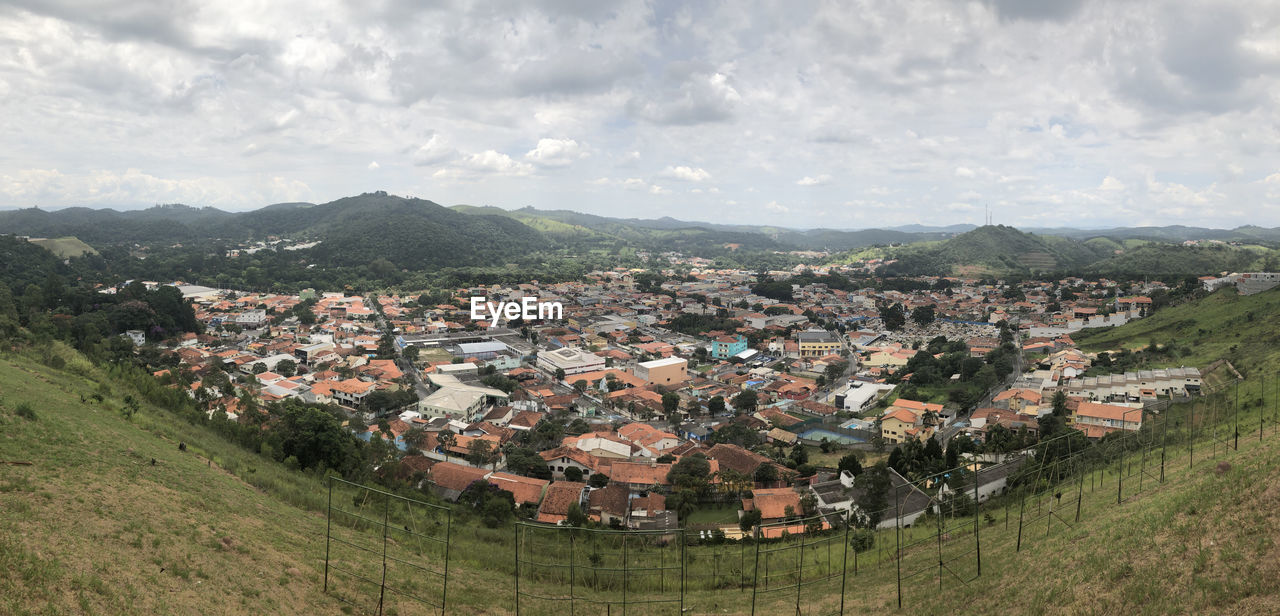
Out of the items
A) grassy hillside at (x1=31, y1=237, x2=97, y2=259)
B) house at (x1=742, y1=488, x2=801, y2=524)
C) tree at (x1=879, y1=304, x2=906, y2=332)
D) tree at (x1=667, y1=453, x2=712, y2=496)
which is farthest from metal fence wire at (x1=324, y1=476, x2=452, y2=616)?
grassy hillside at (x1=31, y1=237, x2=97, y2=259)

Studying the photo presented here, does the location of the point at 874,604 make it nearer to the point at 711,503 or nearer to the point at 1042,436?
the point at 711,503

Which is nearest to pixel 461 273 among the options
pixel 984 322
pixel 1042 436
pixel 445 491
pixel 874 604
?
pixel 984 322

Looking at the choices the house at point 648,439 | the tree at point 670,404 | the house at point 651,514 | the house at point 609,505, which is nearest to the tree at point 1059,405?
the house at point 648,439

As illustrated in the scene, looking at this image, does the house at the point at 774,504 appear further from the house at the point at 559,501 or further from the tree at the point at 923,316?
the tree at the point at 923,316

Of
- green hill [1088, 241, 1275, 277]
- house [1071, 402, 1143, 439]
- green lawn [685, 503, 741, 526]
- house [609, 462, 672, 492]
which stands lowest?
green lawn [685, 503, 741, 526]

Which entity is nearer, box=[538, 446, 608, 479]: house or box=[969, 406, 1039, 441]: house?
box=[538, 446, 608, 479]: house

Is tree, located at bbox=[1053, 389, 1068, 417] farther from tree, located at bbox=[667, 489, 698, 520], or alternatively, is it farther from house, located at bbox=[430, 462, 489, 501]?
house, located at bbox=[430, 462, 489, 501]
